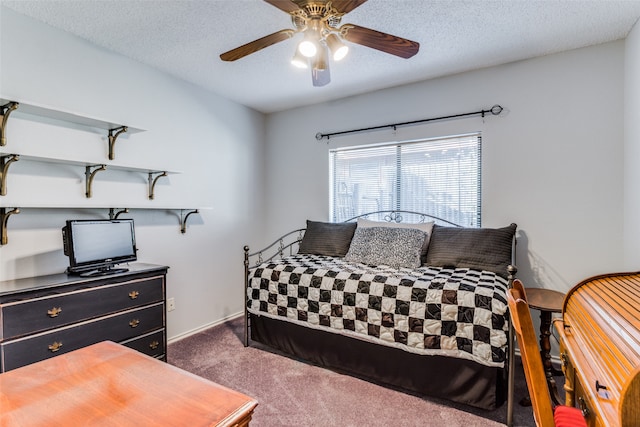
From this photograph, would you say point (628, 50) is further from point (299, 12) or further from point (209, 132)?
point (209, 132)

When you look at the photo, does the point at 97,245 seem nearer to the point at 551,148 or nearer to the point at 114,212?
the point at 114,212

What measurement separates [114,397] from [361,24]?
235 cm

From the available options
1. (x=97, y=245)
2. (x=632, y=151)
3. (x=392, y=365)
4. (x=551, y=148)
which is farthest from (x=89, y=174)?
(x=632, y=151)

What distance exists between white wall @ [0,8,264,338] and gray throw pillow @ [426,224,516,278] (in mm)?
2207

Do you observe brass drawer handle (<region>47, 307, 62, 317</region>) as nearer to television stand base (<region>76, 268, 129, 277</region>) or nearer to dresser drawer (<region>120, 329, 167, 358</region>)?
television stand base (<region>76, 268, 129, 277</region>)

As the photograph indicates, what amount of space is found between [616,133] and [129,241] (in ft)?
12.0

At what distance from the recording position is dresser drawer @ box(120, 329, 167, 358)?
2.25 m

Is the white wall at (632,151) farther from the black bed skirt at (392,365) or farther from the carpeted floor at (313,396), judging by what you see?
the black bed skirt at (392,365)

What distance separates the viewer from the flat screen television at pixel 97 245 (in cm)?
206

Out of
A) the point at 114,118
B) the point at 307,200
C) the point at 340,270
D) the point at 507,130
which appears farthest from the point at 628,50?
the point at 114,118

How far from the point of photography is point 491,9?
2.01 meters

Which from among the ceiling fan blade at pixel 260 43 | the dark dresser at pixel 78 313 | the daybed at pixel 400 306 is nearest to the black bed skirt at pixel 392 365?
the daybed at pixel 400 306

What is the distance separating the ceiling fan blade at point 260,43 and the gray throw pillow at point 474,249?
6.26 ft

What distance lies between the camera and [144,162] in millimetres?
2801
